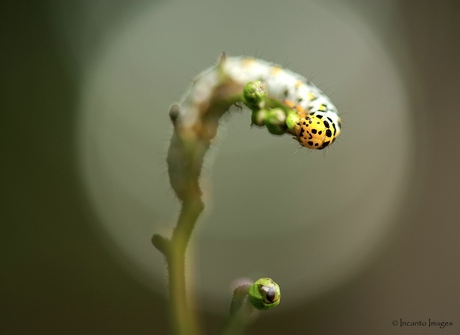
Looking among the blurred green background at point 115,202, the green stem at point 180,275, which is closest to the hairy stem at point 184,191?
the green stem at point 180,275

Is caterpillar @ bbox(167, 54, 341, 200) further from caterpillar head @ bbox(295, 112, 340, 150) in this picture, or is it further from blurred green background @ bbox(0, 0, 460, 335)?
blurred green background @ bbox(0, 0, 460, 335)

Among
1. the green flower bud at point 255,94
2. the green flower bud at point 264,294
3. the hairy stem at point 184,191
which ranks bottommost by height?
the green flower bud at point 264,294

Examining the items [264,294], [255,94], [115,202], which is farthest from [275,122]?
[115,202]

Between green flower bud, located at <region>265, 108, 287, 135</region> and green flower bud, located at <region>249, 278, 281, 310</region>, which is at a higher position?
green flower bud, located at <region>265, 108, 287, 135</region>

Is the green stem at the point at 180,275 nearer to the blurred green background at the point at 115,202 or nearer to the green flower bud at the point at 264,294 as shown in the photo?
the green flower bud at the point at 264,294

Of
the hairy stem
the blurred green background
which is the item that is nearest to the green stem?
the hairy stem

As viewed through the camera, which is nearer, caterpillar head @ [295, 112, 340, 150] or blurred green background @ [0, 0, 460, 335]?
caterpillar head @ [295, 112, 340, 150]

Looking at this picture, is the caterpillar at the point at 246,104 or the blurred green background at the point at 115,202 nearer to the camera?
the caterpillar at the point at 246,104

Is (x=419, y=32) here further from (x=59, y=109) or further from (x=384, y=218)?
(x=59, y=109)

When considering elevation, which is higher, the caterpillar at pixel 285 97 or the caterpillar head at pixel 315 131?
the caterpillar at pixel 285 97

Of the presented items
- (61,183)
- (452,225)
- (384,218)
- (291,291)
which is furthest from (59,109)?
(452,225)
